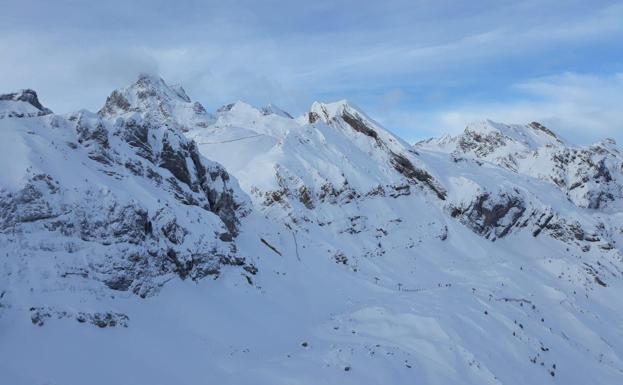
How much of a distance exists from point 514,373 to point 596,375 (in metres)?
5.56

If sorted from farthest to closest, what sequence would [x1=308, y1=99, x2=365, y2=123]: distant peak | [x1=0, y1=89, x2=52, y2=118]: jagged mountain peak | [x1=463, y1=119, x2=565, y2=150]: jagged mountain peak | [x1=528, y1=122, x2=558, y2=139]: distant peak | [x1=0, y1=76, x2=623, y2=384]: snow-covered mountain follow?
[x1=528, y1=122, x2=558, y2=139]: distant peak → [x1=463, y1=119, x2=565, y2=150]: jagged mountain peak → [x1=308, y1=99, x2=365, y2=123]: distant peak → [x1=0, y1=89, x2=52, y2=118]: jagged mountain peak → [x1=0, y1=76, x2=623, y2=384]: snow-covered mountain

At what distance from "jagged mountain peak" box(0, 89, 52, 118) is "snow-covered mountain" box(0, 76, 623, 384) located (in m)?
0.18

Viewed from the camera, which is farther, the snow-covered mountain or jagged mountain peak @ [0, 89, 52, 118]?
jagged mountain peak @ [0, 89, 52, 118]

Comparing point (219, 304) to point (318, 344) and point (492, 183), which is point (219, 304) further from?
point (492, 183)

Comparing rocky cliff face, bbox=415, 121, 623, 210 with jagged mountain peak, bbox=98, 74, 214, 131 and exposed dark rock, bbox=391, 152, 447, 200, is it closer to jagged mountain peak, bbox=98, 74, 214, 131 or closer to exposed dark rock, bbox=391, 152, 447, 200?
exposed dark rock, bbox=391, 152, 447, 200

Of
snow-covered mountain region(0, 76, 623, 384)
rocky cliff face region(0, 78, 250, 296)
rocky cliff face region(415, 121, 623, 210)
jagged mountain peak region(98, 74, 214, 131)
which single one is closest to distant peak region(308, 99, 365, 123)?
snow-covered mountain region(0, 76, 623, 384)

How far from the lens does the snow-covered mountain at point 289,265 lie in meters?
15.7

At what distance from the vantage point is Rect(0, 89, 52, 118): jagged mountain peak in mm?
24703

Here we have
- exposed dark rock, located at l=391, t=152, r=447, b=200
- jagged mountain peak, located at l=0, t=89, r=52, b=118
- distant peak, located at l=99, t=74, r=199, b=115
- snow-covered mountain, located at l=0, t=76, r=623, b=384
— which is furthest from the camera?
distant peak, located at l=99, t=74, r=199, b=115

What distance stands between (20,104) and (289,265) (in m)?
17.2

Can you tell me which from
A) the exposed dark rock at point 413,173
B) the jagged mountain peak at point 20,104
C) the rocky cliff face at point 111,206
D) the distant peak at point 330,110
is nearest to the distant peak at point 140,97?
the distant peak at point 330,110

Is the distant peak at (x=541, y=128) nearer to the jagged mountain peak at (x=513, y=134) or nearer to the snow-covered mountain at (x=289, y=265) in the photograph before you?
the jagged mountain peak at (x=513, y=134)

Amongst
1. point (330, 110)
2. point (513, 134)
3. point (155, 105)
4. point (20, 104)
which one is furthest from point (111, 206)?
point (155, 105)

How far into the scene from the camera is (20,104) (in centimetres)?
2620
